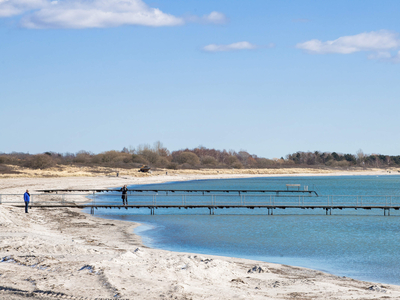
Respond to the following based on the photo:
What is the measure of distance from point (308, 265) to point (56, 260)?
8.93m

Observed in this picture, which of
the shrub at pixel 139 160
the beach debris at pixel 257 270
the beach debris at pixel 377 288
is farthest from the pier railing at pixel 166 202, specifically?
the shrub at pixel 139 160

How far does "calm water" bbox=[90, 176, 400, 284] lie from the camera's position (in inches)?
672

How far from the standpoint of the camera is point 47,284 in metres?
10.2

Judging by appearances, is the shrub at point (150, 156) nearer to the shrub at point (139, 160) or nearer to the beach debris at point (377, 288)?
the shrub at point (139, 160)

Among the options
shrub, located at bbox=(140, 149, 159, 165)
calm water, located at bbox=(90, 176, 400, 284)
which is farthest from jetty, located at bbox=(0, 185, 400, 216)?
shrub, located at bbox=(140, 149, 159, 165)

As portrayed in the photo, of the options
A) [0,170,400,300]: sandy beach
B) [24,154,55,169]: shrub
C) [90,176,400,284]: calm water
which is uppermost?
[24,154,55,169]: shrub

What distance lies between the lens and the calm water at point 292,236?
1706 cm

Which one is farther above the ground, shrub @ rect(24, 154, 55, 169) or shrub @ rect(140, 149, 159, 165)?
shrub @ rect(140, 149, 159, 165)

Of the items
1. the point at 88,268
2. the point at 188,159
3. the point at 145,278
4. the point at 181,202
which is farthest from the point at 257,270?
the point at 188,159

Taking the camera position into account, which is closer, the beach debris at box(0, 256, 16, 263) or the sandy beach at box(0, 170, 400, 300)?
the sandy beach at box(0, 170, 400, 300)

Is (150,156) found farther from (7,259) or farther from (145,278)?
(145,278)

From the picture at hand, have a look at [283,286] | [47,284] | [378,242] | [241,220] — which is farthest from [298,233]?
[47,284]

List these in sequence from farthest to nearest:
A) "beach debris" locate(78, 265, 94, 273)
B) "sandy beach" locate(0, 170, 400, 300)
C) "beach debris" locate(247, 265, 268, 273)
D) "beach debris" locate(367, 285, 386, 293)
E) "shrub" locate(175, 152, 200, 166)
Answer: "shrub" locate(175, 152, 200, 166), "beach debris" locate(247, 265, 268, 273), "beach debris" locate(78, 265, 94, 273), "beach debris" locate(367, 285, 386, 293), "sandy beach" locate(0, 170, 400, 300)

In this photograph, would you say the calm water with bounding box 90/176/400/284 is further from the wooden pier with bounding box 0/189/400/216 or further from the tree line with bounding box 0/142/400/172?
the tree line with bounding box 0/142/400/172
